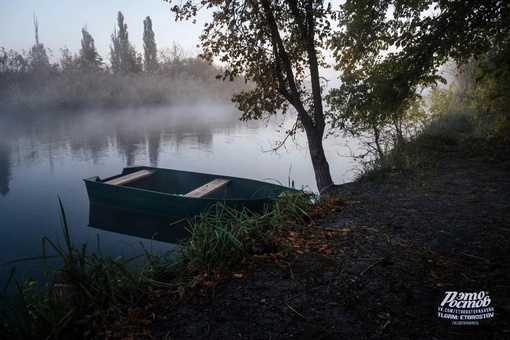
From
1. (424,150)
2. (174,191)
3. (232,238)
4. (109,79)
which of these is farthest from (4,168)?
(109,79)

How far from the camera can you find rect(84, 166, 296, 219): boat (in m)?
8.54

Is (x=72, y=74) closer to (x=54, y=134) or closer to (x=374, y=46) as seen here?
(x=54, y=134)

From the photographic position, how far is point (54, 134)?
1160 inches

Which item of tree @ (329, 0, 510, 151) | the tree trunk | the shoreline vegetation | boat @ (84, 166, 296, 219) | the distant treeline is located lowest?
boat @ (84, 166, 296, 219)

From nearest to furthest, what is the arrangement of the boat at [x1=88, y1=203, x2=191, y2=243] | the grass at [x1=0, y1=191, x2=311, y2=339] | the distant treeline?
the grass at [x1=0, y1=191, x2=311, y2=339]
the boat at [x1=88, y1=203, x2=191, y2=243]
the distant treeline

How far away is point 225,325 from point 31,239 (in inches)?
372

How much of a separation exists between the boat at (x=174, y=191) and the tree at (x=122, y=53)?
4461 cm

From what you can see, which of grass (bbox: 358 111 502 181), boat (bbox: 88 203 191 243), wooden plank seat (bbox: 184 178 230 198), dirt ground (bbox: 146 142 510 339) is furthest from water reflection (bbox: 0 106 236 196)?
dirt ground (bbox: 146 142 510 339)

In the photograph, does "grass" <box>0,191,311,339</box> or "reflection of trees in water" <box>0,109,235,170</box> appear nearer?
"grass" <box>0,191,311,339</box>

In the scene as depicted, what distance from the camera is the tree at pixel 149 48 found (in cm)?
5578

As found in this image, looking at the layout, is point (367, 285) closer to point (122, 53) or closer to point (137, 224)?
point (137, 224)

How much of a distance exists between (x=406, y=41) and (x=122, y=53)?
57532 millimetres

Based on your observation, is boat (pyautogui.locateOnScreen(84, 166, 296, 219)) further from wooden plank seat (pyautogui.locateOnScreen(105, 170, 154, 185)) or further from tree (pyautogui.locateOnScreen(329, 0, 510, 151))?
tree (pyautogui.locateOnScreen(329, 0, 510, 151))

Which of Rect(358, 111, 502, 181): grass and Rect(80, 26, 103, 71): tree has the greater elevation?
Rect(80, 26, 103, 71): tree
